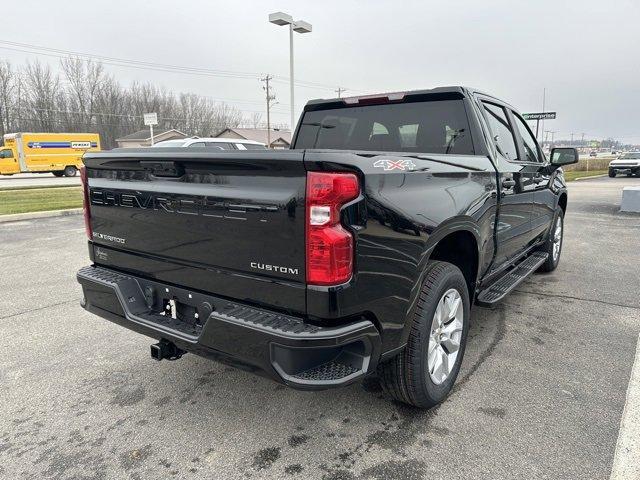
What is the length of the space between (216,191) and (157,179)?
0.49 metres

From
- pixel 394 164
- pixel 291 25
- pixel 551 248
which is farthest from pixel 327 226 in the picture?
pixel 291 25

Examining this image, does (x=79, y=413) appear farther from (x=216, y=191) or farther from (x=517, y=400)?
(x=517, y=400)

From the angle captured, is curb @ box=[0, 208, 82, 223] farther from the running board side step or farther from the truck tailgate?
the running board side step

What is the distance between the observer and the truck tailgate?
6.65 feet

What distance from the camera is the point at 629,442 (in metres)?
2.41

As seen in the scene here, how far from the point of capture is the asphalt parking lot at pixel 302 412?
2.28 meters

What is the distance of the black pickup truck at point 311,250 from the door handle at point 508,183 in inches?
1.4

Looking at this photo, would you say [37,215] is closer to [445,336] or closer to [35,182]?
[445,336]

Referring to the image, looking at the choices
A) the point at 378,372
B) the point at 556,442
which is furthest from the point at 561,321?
the point at 378,372

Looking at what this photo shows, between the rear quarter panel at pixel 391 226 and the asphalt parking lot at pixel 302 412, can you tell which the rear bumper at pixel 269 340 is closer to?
the rear quarter panel at pixel 391 226

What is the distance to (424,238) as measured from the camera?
239 cm

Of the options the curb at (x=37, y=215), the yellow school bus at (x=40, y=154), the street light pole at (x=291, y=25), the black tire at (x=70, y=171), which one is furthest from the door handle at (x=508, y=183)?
the black tire at (x=70, y=171)

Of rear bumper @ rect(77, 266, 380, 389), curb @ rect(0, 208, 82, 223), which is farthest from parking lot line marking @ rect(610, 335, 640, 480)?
curb @ rect(0, 208, 82, 223)

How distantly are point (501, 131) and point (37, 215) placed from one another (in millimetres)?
10490
